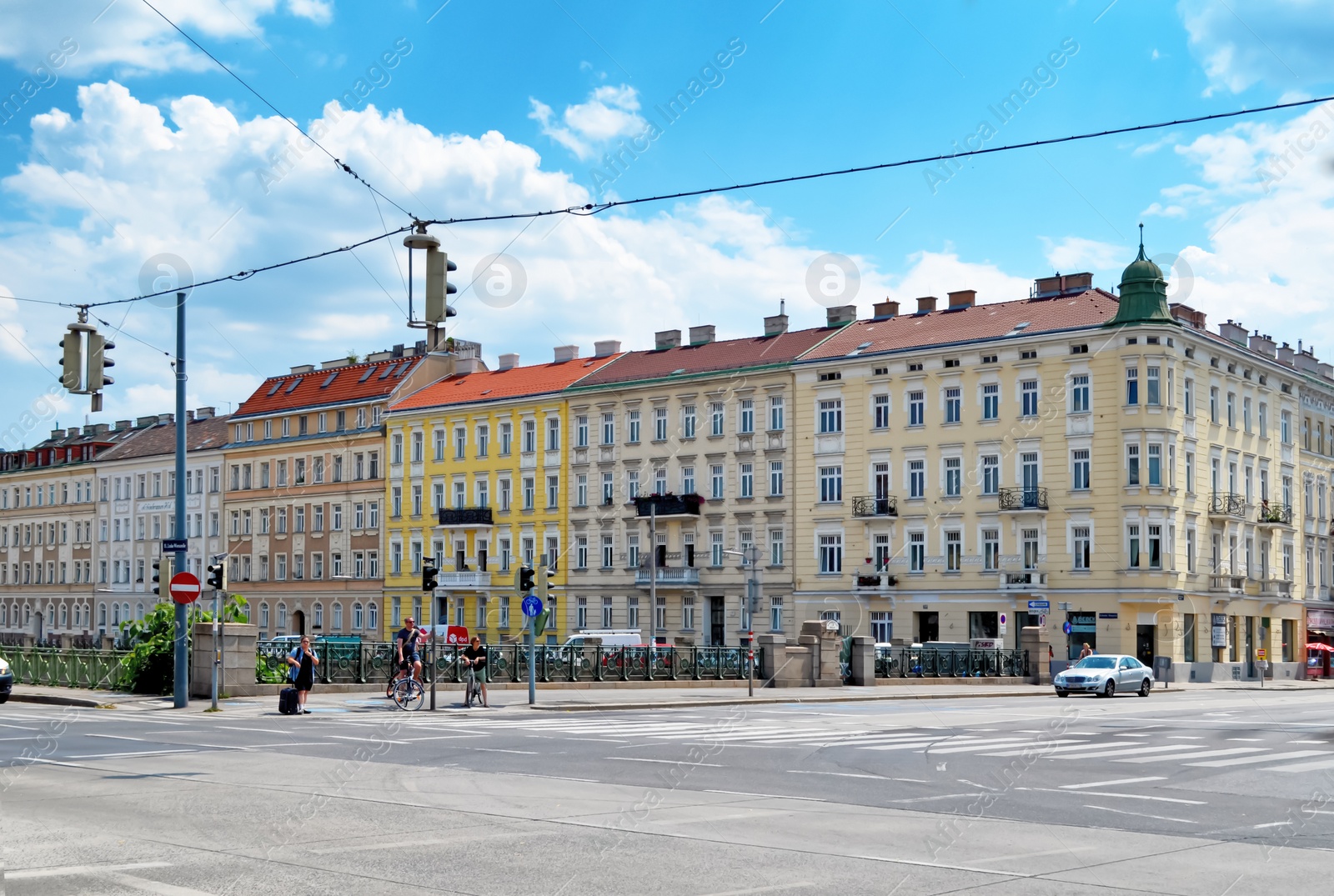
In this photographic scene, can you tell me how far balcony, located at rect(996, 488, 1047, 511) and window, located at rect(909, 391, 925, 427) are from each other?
4.95m

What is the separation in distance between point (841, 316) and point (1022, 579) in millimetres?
17190

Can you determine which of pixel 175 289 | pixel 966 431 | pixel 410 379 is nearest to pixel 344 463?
pixel 410 379

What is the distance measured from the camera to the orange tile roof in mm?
80438

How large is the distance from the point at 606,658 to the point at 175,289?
19.4m

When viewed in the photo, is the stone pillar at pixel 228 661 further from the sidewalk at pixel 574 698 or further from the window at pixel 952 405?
the window at pixel 952 405

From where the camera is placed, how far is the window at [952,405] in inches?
2594

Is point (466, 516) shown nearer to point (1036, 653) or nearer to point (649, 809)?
point (1036, 653)

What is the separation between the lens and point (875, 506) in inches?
2660

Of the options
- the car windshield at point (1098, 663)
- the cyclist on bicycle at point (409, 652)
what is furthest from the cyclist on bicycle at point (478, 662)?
the car windshield at point (1098, 663)

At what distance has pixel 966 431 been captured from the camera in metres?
65.5

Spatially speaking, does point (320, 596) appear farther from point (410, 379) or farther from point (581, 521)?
point (581, 521)

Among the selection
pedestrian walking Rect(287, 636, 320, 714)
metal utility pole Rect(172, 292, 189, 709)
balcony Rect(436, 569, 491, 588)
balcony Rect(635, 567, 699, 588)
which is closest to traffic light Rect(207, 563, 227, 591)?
metal utility pole Rect(172, 292, 189, 709)

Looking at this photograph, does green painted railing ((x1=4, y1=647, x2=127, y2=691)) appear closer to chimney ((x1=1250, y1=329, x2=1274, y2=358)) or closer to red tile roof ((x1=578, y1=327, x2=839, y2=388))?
red tile roof ((x1=578, y1=327, x2=839, y2=388))

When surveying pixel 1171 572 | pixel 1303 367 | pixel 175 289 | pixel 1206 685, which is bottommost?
pixel 1206 685
